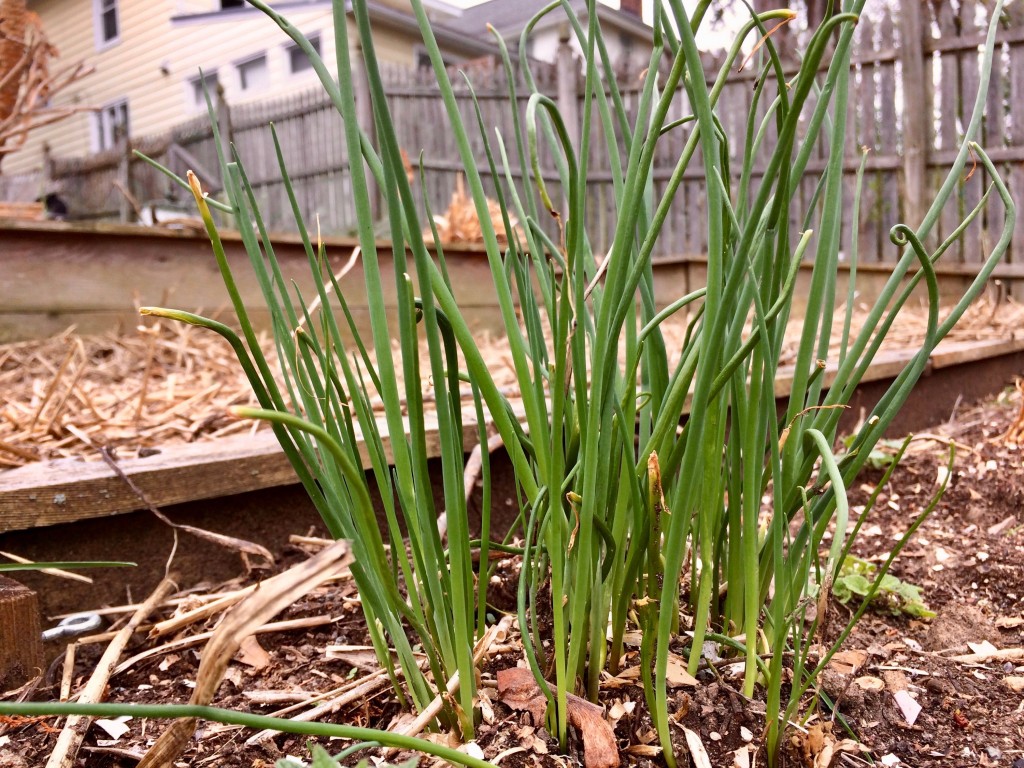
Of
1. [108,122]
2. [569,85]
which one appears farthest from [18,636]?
[108,122]

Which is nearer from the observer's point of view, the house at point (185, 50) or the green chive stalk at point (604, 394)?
the green chive stalk at point (604, 394)

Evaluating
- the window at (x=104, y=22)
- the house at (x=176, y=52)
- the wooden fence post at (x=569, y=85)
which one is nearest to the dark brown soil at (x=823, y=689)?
the wooden fence post at (x=569, y=85)

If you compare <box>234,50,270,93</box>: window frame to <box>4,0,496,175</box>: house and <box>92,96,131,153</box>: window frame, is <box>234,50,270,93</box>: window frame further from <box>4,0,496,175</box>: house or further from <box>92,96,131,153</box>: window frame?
<box>92,96,131,153</box>: window frame

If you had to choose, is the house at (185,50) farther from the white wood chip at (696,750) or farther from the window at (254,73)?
the white wood chip at (696,750)

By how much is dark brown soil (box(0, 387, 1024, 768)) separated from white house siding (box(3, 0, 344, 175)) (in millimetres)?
9436

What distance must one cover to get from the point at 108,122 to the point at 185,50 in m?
2.14

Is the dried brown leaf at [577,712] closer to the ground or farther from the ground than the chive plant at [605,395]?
closer to the ground

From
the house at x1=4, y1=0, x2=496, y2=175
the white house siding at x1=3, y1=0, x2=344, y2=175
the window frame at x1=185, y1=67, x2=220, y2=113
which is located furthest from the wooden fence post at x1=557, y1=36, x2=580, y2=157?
the window frame at x1=185, y1=67, x2=220, y2=113

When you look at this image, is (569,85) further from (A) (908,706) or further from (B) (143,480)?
(A) (908,706)

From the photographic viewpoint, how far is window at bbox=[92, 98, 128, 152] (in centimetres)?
1248

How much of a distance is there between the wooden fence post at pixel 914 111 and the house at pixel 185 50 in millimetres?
4736

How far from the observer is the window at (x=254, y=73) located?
10.9 meters

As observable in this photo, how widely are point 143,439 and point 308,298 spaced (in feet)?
5.21

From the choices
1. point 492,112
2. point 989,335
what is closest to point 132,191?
point 492,112
